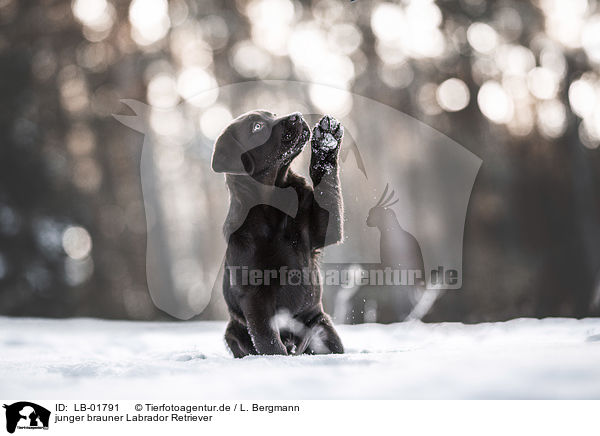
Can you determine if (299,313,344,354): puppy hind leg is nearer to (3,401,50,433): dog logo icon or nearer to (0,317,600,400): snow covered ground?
(0,317,600,400): snow covered ground

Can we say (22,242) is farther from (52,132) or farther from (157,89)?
(157,89)

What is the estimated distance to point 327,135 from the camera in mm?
2738

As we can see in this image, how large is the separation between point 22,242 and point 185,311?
3.91 metres

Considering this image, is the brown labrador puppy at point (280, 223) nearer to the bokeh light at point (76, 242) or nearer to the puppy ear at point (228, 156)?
the puppy ear at point (228, 156)

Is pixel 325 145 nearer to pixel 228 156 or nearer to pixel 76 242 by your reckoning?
pixel 228 156

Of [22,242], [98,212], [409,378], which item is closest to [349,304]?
[409,378]

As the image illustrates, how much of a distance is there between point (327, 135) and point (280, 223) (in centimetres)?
52

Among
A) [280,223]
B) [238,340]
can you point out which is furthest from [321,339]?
[280,223]

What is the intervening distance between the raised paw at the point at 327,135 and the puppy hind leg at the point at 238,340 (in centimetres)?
107

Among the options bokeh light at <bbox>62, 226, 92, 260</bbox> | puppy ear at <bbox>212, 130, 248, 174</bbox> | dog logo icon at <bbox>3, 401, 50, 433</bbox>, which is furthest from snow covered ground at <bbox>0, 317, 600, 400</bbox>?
bokeh light at <bbox>62, 226, 92, 260</bbox>

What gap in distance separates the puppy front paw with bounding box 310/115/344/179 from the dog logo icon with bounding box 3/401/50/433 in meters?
1.66

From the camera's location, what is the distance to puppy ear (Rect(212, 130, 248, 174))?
2.77 metres

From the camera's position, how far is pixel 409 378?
1793 mm

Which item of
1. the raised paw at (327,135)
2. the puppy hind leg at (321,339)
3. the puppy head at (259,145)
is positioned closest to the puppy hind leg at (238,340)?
the puppy hind leg at (321,339)
